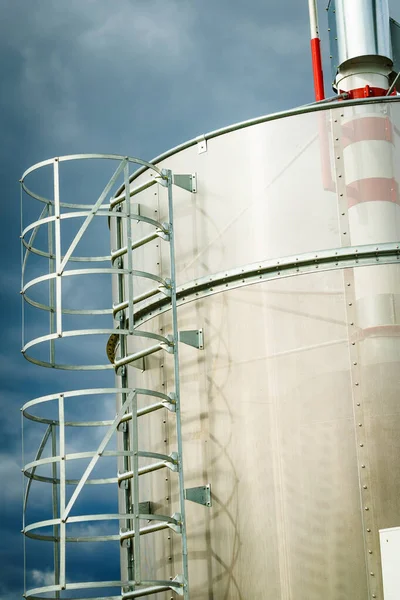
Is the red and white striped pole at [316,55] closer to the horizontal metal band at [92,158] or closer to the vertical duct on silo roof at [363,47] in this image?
the vertical duct on silo roof at [363,47]

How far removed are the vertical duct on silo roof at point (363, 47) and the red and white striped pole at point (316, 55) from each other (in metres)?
0.44

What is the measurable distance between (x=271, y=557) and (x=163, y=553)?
65.9 inches

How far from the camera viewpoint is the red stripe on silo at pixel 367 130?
13.8 m

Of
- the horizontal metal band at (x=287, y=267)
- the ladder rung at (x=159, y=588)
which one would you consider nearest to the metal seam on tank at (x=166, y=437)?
the ladder rung at (x=159, y=588)

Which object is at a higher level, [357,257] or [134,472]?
[357,257]

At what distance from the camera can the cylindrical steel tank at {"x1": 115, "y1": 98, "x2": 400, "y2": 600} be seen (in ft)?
41.6

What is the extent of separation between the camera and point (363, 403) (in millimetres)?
12844

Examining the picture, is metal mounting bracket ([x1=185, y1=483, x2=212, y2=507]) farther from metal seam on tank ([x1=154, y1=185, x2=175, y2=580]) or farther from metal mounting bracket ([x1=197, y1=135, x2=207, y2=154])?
metal mounting bracket ([x1=197, y1=135, x2=207, y2=154])

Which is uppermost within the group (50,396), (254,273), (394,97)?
(394,97)

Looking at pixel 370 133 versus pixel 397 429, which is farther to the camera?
pixel 370 133

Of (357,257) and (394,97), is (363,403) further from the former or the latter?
(394,97)

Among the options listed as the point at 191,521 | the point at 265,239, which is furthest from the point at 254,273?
the point at 191,521

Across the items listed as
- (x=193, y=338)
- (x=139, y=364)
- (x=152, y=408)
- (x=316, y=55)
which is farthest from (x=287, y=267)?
(x=316, y=55)

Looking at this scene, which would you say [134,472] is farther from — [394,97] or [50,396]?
[394,97]
